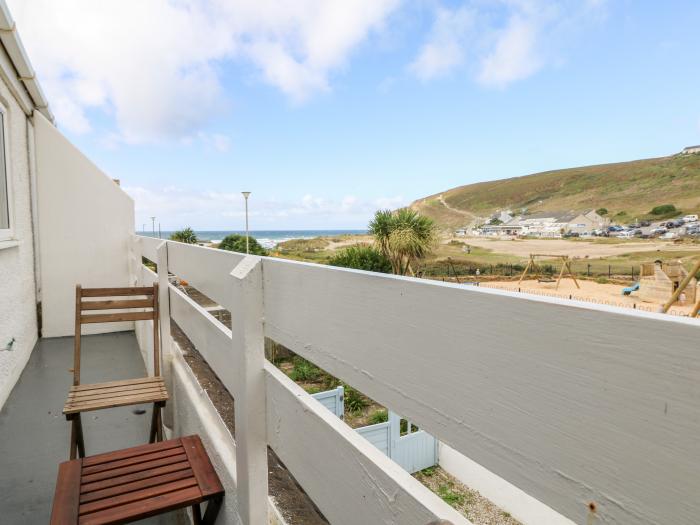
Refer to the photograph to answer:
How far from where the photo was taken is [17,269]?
14.3 ft

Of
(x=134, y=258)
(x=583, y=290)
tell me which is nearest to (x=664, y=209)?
(x=583, y=290)

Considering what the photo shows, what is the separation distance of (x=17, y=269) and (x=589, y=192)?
72.2 meters

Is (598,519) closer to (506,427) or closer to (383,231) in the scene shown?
(506,427)

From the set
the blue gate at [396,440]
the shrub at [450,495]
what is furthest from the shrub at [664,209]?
the shrub at [450,495]

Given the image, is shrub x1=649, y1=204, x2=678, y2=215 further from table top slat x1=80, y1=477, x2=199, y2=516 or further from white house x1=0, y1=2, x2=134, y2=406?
table top slat x1=80, y1=477, x2=199, y2=516

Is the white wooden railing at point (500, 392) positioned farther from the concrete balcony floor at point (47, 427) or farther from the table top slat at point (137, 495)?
the concrete balcony floor at point (47, 427)

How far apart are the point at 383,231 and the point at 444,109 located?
133ft

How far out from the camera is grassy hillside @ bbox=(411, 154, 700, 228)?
46.0 m

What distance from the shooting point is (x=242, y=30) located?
479 inches

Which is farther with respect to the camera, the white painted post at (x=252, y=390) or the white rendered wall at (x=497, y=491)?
the white rendered wall at (x=497, y=491)

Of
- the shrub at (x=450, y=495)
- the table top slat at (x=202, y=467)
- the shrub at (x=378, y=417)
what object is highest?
the table top slat at (x=202, y=467)

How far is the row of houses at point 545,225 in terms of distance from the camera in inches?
1845

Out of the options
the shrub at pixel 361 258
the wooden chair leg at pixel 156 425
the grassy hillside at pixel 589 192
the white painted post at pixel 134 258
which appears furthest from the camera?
the grassy hillside at pixel 589 192

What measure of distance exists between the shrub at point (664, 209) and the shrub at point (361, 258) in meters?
37.0
